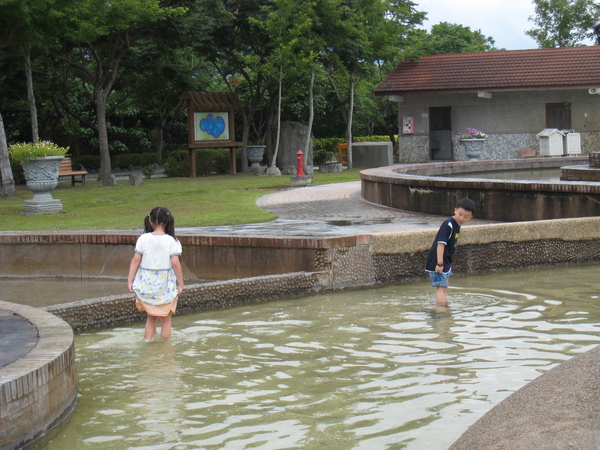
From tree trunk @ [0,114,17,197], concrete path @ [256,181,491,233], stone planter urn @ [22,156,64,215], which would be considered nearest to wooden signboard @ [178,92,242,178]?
tree trunk @ [0,114,17,197]

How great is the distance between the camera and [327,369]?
6.57 m

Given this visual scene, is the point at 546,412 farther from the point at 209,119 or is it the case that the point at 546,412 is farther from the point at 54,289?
the point at 209,119

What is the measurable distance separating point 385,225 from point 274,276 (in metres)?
4.04

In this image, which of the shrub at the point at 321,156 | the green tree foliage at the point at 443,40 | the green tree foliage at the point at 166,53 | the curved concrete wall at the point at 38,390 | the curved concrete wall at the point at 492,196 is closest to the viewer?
the curved concrete wall at the point at 38,390

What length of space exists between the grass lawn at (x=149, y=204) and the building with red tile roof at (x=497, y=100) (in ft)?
27.7

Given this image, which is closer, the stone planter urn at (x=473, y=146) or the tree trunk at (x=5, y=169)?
the tree trunk at (x=5, y=169)

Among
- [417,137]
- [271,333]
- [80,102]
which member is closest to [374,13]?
[417,137]

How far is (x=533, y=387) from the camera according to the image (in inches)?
176

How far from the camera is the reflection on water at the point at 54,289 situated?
32.0 feet

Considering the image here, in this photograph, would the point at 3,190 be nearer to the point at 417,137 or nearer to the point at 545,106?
the point at 417,137

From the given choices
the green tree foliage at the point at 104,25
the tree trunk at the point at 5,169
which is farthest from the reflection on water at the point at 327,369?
the green tree foliage at the point at 104,25

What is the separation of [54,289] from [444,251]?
16.1 ft

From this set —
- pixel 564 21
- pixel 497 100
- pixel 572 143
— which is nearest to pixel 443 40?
pixel 564 21

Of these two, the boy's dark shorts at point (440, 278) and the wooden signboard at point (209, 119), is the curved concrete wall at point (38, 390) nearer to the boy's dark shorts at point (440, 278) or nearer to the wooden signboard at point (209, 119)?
the boy's dark shorts at point (440, 278)
